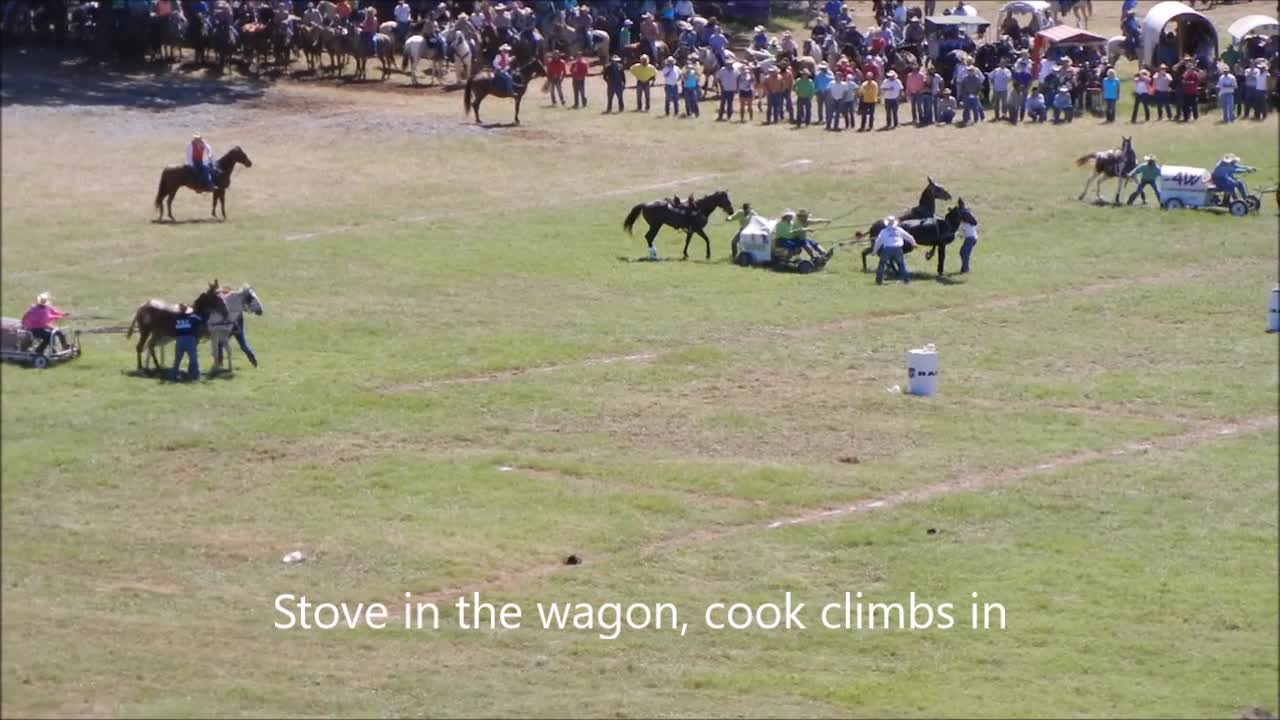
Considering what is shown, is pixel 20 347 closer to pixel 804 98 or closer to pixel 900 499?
pixel 900 499

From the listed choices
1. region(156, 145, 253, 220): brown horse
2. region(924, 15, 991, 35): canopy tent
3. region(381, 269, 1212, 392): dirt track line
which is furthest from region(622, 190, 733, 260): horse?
region(924, 15, 991, 35): canopy tent

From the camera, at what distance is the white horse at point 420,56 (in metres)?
62.8

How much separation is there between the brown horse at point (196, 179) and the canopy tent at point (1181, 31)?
25.6 metres

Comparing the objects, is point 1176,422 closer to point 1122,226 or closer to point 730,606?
point 730,606

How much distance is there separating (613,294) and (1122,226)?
12.2 m

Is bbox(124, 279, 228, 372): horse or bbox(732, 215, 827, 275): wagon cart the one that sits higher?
bbox(124, 279, 228, 372): horse

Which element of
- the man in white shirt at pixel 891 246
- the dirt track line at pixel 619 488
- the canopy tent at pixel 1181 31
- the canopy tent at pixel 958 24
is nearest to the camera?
the dirt track line at pixel 619 488

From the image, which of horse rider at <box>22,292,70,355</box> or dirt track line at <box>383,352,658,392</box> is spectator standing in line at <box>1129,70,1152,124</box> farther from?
horse rider at <box>22,292,70,355</box>

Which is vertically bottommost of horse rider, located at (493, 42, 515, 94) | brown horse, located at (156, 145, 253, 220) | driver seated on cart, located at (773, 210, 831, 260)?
driver seated on cart, located at (773, 210, 831, 260)

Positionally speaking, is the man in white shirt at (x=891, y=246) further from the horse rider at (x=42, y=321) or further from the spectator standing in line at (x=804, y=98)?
the horse rider at (x=42, y=321)

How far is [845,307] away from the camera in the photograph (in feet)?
143

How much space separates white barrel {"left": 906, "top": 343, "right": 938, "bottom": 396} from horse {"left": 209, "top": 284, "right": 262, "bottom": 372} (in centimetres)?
1085

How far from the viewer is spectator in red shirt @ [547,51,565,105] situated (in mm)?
61969

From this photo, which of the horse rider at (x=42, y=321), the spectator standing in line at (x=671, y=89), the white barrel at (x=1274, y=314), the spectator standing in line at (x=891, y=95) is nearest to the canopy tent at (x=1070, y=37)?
the spectator standing in line at (x=891, y=95)
